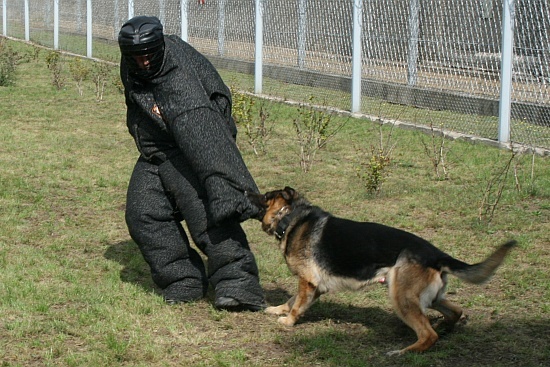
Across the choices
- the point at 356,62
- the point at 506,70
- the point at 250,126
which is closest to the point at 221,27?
the point at 356,62

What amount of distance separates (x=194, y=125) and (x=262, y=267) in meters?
1.64

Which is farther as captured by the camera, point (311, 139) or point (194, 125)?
point (311, 139)

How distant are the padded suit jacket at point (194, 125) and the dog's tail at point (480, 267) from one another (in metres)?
1.37

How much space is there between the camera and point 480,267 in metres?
4.43

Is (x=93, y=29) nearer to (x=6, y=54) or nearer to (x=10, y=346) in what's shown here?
(x=6, y=54)

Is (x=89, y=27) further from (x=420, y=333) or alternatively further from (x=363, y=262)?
(x=420, y=333)

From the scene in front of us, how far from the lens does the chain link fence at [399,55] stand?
→ 1065cm

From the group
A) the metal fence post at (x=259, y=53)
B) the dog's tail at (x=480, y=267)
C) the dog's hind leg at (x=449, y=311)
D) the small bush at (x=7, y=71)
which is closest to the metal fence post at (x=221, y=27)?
the metal fence post at (x=259, y=53)

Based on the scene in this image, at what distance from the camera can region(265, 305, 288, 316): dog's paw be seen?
5355 mm

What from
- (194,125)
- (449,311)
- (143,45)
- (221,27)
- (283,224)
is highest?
(143,45)

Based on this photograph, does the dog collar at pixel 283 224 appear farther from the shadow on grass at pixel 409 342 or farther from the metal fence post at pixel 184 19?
the metal fence post at pixel 184 19

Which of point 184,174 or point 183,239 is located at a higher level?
point 184,174

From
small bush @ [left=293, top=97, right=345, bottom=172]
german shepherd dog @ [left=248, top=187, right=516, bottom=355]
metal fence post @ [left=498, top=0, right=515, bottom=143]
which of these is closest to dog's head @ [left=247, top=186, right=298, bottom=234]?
german shepherd dog @ [left=248, top=187, right=516, bottom=355]

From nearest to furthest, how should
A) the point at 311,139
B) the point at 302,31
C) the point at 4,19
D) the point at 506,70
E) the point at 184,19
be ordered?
the point at 311,139, the point at 506,70, the point at 302,31, the point at 184,19, the point at 4,19
